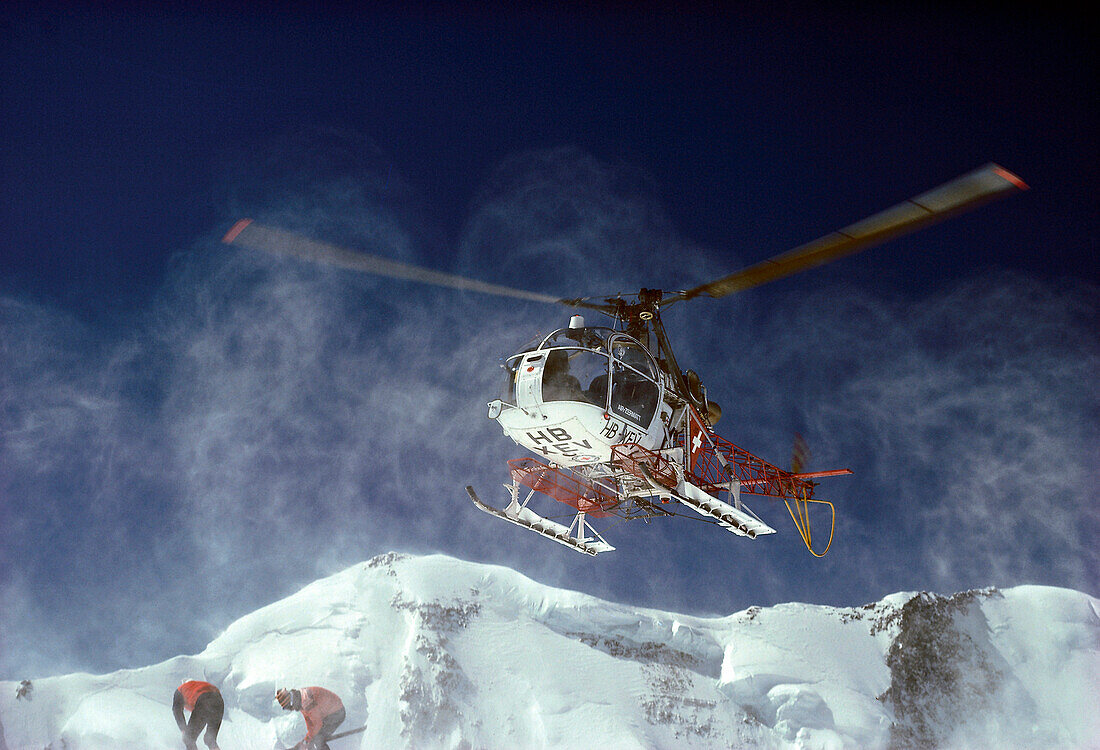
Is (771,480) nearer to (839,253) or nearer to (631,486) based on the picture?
(631,486)

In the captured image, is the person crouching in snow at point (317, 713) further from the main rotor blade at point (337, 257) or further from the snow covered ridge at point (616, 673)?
the snow covered ridge at point (616, 673)

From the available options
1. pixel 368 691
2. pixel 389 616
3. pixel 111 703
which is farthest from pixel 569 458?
pixel 389 616

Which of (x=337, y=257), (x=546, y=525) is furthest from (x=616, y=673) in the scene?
(x=337, y=257)

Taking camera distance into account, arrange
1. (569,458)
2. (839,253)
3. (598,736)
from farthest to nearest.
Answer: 1. (598,736)
2. (569,458)
3. (839,253)

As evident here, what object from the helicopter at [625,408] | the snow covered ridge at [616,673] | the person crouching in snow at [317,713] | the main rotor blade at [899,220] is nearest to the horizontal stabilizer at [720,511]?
the helicopter at [625,408]

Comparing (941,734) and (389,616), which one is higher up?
(389,616)

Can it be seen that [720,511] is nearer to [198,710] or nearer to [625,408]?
[625,408]
